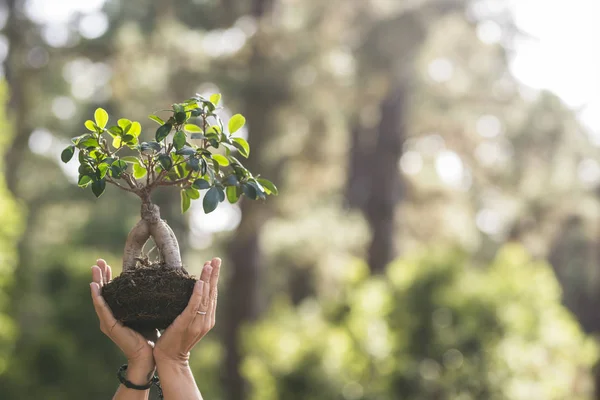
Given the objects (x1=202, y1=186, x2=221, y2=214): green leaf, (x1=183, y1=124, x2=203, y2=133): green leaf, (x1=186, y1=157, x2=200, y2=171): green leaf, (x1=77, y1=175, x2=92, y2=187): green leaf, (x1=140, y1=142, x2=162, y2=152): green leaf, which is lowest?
(x1=202, y1=186, x2=221, y2=214): green leaf

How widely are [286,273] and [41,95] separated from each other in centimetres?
600

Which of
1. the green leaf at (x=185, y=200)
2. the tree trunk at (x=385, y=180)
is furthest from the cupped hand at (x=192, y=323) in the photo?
the tree trunk at (x=385, y=180)

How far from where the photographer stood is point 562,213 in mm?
12023

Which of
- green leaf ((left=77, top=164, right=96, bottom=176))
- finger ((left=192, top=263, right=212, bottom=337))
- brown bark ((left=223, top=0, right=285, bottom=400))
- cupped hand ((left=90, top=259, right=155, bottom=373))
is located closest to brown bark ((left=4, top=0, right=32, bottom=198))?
brown bark ((left=223, top=0, right=285, bottom=400))

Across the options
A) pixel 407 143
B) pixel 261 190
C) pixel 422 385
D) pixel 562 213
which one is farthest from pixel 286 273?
pixel 261 190

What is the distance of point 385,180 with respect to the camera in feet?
37.8

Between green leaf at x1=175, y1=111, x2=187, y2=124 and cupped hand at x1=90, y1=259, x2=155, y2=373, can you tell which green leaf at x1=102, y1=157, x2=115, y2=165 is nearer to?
green leaf at x1=175, y1=111, x2=187, y2=124

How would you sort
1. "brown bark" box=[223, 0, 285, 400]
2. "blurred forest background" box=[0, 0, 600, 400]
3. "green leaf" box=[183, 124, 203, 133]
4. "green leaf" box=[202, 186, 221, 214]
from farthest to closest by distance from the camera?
1. "brown bark" box=[223, 0, 285, 400]
2. "blurred forest background" box=[0, 0, 600, 400]
3. "green leaf" box=[183, 124, 203, 133]
4. "green leaf" box=[202, 186, 221, 214]

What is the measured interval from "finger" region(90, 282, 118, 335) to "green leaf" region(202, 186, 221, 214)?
1.33 ft

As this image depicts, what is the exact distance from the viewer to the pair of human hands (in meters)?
2.34

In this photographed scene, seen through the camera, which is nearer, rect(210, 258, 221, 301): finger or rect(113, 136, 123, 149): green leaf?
rect(210, 258, 221, 301): finger

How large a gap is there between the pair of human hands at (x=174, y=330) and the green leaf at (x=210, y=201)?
0.56ft

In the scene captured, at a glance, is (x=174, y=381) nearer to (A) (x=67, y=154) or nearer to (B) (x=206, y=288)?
(B) (x=206, y=288)

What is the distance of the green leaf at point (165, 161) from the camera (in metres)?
2.46
